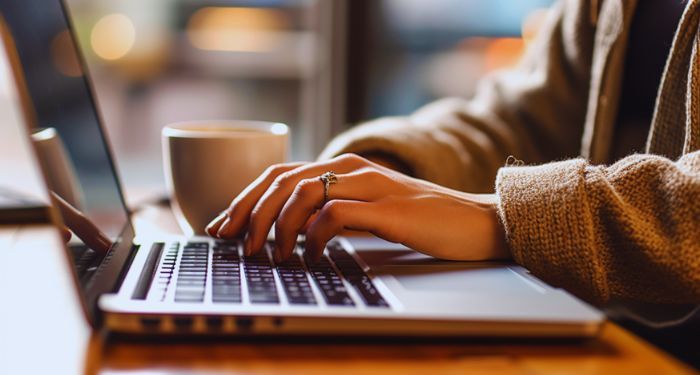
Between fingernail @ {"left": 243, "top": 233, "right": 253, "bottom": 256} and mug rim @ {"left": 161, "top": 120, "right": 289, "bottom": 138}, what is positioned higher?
mug rim @ {"left": 161, "top": 120, "right": 289, "bottom": 138}

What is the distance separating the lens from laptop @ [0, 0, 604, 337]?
0.38 metres

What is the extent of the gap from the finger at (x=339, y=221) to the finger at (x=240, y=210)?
8 cm

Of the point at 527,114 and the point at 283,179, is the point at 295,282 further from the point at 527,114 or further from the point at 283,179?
the point at 527,114

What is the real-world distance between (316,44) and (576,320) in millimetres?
1769

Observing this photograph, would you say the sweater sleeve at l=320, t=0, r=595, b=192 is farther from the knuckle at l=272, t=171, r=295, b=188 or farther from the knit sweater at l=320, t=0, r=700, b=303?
the knuckle at l=272, t=171, r=295, b=188

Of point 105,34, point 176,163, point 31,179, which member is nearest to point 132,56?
point 105,34

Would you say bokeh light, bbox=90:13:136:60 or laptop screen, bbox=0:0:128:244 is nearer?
laptop screen, bbox=0:0:128:244

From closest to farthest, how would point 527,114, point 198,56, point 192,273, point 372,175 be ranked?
1. point 192,273
2. point 372,175
3. point 527,114
4. point 198,56

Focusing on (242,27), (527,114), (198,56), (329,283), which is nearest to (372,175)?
(329,283)

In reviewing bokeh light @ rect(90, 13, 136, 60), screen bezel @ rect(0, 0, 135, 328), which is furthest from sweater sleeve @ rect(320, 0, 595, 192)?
bokeh light @ rect(90, 13, 136, 60)

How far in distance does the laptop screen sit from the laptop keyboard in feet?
0.24

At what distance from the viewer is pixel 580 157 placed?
0.78 meters

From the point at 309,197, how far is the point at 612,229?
9.1 inches

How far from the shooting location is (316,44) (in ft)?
6.78
